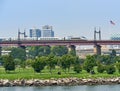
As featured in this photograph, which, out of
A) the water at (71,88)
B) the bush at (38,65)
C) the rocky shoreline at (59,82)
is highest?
the bush at (38,65)

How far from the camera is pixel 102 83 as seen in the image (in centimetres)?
7756

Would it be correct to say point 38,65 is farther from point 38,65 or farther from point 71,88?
point 71,88

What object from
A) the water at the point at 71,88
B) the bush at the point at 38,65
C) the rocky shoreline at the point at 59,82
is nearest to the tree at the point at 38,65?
the bush at the point at 38,65

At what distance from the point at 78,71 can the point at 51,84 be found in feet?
44.8

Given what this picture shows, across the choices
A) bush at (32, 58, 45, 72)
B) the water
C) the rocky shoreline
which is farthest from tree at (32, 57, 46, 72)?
the water

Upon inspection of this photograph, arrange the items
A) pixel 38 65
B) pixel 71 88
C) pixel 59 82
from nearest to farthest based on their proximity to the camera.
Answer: pixel 71 88 → pixel 59 82 → pixel 38 65

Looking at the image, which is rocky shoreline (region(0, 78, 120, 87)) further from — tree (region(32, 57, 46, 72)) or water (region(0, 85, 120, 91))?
tree (region(32, 57, 46, 72))

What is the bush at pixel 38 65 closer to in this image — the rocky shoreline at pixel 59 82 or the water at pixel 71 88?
the rocky shoreline at pixel 59 82

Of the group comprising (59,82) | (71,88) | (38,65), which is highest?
(38,65)

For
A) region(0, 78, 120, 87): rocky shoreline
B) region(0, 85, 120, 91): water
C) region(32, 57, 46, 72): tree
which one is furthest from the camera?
region(32, 57, 46, 72): tree

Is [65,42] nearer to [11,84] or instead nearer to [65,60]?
[65,60]

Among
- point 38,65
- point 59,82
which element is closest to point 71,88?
point 59,82

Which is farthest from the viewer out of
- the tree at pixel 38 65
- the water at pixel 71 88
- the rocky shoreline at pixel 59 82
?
the tree at pixel 38 65

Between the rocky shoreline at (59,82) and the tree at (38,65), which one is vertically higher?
the tree at (38,65)
